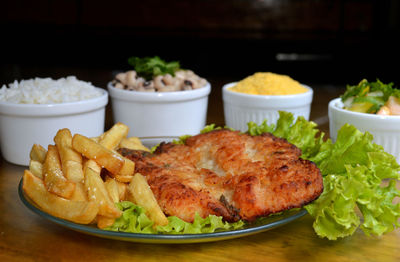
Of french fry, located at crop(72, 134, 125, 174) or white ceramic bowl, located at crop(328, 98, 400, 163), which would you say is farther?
white ceramic bowl, located at crop(328, 98, 400, 163)

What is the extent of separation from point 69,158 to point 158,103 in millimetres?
917

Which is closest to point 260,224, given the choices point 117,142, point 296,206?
point 296,206

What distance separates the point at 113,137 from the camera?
162 cm

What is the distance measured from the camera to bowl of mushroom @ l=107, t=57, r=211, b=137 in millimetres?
2236

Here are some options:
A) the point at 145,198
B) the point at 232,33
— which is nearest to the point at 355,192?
the point at 145,198

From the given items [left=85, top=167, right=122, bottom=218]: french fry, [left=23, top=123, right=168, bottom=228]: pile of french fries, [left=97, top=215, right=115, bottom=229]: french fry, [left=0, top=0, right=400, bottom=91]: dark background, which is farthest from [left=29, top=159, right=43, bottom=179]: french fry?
[left=0, top=0, right=400, bottom=91]: dark background

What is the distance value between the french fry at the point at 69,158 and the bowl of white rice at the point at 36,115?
44 centimetres

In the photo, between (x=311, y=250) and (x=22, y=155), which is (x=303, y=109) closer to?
(x=311, y=250)

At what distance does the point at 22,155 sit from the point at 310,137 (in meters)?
1.19

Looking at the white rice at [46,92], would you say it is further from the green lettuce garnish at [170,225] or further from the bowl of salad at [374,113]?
the bowl of salad at [374,113]

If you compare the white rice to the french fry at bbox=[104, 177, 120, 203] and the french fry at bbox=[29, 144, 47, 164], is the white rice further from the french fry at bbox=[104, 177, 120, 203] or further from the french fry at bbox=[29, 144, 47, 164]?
the french fry at bbox=[104, 177, 120, 203]

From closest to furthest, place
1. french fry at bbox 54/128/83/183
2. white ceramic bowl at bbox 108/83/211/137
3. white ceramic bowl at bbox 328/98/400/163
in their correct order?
french fry at bbox 54/128/83/183 < white ceramic bowl at bbox 328/98/400/163 < white ceramic bowl at bbox 108/83/211/137

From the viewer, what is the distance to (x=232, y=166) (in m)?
1.41

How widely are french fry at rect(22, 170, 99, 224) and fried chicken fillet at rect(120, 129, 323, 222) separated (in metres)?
0.22
